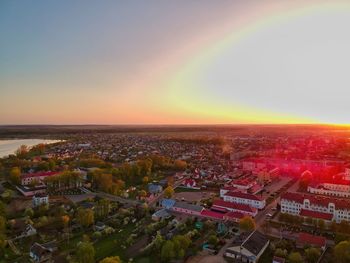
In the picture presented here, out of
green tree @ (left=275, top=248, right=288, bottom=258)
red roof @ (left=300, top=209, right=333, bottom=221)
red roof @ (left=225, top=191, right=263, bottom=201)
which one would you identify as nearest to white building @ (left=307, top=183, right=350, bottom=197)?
red roof @ (left=225, top=191, right=263, bottom=201)

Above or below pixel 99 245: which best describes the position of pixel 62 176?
above

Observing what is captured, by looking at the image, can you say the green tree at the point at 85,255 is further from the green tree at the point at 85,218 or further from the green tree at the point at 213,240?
the green tree at the point at 213,240

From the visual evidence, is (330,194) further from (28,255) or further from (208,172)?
(28,255)

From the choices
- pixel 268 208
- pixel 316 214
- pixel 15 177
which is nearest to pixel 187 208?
pixel 268 208

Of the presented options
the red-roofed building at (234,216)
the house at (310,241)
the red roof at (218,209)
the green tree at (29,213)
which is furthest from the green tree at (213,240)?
the green tree at (29,213)

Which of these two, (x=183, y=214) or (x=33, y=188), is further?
(x=33, y=188)

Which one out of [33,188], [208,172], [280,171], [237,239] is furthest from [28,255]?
[280,171]

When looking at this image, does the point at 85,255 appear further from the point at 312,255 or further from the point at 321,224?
the point at 321,224
